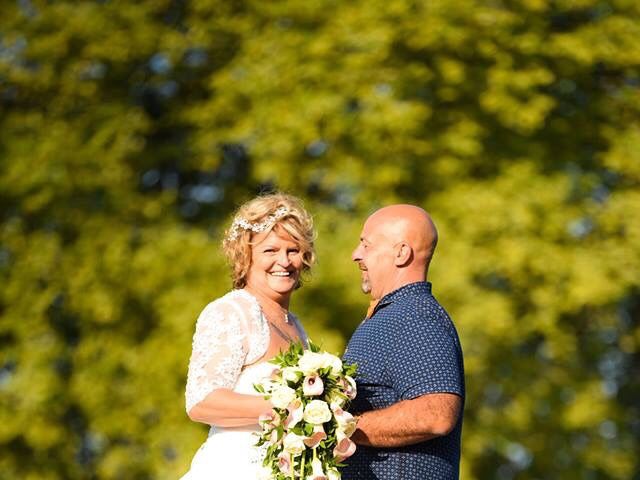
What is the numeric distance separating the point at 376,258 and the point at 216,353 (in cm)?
65

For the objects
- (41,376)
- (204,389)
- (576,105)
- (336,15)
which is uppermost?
(204,389)

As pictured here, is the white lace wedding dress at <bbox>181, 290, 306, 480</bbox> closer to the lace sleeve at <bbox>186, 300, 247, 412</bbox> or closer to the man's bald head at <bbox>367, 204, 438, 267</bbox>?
the lace sleeve at <bbox>186, 300, 247, 412</bbox>

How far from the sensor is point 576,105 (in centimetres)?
1218

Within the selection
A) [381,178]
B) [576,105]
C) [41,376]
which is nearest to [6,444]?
[41,376]

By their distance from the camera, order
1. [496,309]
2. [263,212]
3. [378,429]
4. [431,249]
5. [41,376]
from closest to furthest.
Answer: [378,429] < [431,249] < [263,212] < [496,309] < [41,376]

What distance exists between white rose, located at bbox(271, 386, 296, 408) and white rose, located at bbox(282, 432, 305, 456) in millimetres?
92

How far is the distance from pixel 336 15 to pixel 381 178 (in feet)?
5.02

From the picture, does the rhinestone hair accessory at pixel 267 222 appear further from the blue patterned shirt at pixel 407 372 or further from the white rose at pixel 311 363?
the white rose at pixel 311 363

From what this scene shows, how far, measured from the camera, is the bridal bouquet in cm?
387

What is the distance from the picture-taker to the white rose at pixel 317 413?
151 inches

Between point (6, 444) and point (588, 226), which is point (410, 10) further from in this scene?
point (6, 444)

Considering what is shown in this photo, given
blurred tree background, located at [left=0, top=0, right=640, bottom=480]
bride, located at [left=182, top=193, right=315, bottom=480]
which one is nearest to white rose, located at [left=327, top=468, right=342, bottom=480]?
bride, located at [left=182, top=193, right=315, bottom=480]

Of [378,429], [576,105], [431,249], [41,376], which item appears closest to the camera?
[378,429]

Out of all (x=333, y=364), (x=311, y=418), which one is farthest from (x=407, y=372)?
(x=311, y=418)
